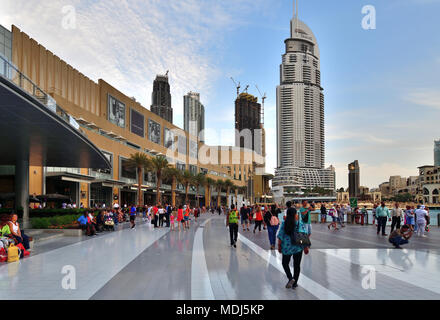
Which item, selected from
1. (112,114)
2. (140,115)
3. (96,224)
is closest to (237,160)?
(140,115)

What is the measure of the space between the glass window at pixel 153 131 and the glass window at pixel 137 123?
10.3 ft

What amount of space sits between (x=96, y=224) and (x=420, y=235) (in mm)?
17673

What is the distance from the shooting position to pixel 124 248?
14.4m

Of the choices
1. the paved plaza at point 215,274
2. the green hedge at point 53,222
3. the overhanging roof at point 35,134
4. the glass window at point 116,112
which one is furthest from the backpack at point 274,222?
the glass window at point 116,112

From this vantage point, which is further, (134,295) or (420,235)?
(420,235)

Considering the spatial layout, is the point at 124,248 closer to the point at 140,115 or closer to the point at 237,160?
the point at 140,115

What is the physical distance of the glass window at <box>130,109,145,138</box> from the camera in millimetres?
65644

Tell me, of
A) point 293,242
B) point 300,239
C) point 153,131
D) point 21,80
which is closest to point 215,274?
point 293,242

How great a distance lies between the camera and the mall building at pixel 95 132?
39812 mm

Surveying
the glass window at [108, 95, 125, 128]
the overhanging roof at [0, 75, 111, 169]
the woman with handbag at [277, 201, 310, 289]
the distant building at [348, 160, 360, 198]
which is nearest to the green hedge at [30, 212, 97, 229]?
the overhanging roof at [0, 75, 111, 169]

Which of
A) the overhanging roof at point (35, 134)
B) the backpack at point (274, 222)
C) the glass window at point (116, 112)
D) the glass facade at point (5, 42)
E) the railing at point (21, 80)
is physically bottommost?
the backpack at point (274, 222)

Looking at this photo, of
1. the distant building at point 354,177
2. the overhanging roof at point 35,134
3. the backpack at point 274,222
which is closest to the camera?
the overhanging roof at point 35,134

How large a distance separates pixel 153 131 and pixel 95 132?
2466cm

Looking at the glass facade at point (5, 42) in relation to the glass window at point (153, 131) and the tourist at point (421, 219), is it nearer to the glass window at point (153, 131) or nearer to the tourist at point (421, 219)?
the glass window at point (153, 131)
